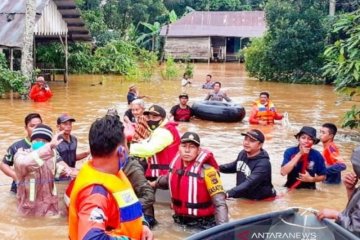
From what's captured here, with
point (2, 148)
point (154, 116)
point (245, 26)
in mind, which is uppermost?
point (245, 26)

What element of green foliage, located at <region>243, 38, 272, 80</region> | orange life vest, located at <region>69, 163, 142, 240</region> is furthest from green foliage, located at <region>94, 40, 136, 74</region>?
orange life vest, located at <region>69, 163, 142, 240</region>

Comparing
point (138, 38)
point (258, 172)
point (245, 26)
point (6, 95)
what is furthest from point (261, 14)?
point (258, 172)

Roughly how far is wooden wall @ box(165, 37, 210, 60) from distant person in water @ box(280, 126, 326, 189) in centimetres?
3835

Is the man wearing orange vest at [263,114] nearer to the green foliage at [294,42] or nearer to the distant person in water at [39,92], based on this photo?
the distant person in water at [39,92]

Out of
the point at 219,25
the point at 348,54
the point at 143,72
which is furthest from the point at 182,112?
the point at 219,25

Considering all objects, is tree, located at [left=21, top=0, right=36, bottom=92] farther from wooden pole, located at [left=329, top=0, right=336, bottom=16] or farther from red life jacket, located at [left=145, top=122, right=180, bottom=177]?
wooden pole, located at [left=329, top=0, right=336, bottom=16]

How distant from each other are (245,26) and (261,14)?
67.3 inches

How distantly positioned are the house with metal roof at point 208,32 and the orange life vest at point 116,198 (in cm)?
4133

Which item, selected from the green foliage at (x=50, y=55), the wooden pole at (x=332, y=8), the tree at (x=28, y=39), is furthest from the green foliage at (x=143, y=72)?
the wooden pole at (x=332, y=8)

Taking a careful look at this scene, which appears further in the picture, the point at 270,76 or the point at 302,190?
the point at 270,76

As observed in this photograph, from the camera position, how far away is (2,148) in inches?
420

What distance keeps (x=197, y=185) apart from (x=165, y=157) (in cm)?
106

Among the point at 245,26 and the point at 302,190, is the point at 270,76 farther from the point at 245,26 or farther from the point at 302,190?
the point at 302,190

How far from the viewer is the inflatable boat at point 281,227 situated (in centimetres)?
418
